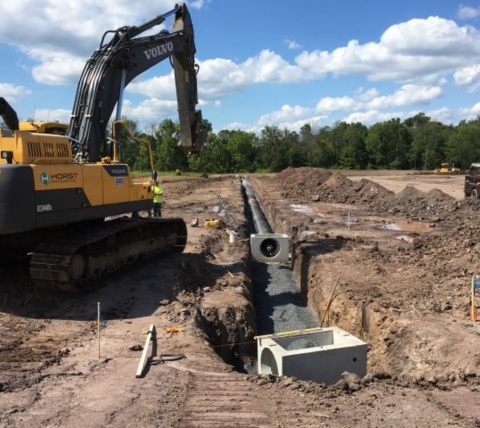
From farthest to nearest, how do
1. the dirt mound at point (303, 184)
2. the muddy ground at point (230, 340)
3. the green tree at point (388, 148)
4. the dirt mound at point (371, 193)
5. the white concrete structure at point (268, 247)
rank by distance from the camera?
the green tree at point (388, 148) < the dirt mound at point (303, 184) < the dirt mound at point (371, 193) < the white concrete structure at point (268, 247) < the muddy ground at point (230, 340)

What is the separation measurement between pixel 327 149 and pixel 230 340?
86247 mm

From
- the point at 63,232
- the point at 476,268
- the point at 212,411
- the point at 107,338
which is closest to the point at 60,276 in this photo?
the point at 63,232

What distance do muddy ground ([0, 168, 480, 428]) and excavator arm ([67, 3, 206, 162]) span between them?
302cm

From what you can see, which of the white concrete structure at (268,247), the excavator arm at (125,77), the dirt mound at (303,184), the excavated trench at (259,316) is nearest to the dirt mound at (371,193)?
the dirt mound at (303,184)

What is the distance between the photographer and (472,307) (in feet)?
29.8

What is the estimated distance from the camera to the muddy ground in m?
5.42

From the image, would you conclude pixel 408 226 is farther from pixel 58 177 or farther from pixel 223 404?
pixel 223 404

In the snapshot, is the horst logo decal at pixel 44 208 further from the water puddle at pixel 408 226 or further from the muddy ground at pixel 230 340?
the water puddle at pixel 408 226

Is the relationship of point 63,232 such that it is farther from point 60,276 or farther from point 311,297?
point 311,297

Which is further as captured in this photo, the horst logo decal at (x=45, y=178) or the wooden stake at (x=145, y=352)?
the horst logo decal at (x=45, y=178)

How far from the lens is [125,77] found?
11.3 m

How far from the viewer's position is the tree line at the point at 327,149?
8531 cm

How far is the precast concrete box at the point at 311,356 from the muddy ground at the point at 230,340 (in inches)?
21.1

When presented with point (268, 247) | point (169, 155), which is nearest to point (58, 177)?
point (268, 247)
